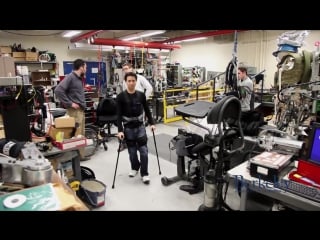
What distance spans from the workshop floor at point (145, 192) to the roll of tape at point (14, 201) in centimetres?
173

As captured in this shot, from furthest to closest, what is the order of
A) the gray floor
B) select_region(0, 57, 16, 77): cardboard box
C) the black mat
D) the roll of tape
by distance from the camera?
1. the black mat
2. the gray floor
3. select_region(0, 57, 16, 77): cardboard box
4. the roll of tape

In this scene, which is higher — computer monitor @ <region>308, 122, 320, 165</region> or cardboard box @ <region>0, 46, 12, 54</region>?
cardboard box @ <region>0, 46, 12, 54</region>

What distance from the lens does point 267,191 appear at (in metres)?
1.65

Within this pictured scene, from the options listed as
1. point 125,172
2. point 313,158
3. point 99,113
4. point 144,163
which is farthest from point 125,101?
point 313,158

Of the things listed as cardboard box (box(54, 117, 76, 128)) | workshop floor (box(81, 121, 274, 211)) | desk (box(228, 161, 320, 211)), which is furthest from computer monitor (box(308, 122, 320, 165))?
cardboard box (box(54, 117, 76, 128))

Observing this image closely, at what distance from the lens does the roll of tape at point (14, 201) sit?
99 centimetres

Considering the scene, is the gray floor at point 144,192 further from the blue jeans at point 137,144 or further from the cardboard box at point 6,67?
the cardboard box at point 6,67

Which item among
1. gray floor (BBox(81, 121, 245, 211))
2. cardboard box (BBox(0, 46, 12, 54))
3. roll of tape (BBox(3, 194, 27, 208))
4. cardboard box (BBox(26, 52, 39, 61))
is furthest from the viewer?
cardboard box (BBox(26, 52, 39, 61))

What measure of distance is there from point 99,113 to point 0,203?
13.0 feet

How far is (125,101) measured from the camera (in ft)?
10.6

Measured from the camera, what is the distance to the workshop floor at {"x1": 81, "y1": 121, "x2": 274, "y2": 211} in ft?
9.01

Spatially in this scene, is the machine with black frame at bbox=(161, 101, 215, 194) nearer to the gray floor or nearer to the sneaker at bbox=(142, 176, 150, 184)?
the gray floor

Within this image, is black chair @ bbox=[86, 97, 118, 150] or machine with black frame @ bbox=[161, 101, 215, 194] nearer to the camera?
machine with black frame @ bbox=[161, 101, 215, 194]

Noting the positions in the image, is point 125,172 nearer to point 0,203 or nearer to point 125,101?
point 125,101
